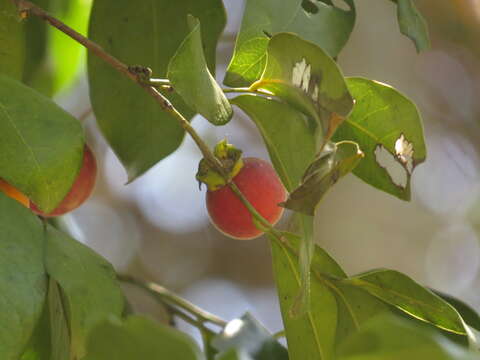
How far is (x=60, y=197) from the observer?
72 centimetres

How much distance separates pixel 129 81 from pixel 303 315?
369mm

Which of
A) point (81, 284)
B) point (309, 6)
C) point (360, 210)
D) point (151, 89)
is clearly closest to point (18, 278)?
point (81, 284)

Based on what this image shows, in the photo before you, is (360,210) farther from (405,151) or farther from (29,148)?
(29,148)

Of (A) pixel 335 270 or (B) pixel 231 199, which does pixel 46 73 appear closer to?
(B) pixel 231 199

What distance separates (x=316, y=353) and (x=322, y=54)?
0.29m

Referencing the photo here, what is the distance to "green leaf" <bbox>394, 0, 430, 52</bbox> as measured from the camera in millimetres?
812

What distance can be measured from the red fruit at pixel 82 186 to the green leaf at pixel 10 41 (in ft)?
0.38

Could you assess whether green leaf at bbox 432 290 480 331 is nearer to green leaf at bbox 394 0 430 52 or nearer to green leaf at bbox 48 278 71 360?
green leaf at bbox 394 0 430 52

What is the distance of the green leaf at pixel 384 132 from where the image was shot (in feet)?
2.49

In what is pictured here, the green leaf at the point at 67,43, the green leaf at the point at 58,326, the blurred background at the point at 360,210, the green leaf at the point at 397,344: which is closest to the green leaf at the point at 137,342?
the green leaf at the point at 397,344

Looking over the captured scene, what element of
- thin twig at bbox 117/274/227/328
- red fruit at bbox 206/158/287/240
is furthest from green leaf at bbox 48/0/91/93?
red fruit at bbox 206/158/287/240

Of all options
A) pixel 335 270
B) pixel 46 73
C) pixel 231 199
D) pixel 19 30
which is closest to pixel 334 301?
pixel 335 270

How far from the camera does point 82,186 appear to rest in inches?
36.4

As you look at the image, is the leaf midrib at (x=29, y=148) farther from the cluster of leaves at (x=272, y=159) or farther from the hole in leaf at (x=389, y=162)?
the hole in leaf at (x=389, y=162)
